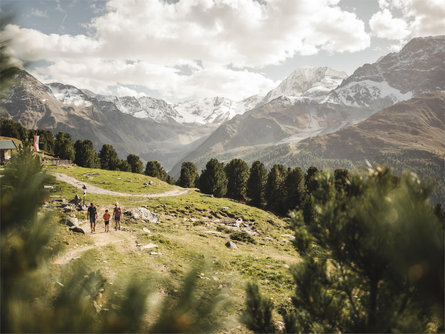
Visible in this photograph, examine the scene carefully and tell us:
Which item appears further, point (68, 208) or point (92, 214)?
point (68, 208)

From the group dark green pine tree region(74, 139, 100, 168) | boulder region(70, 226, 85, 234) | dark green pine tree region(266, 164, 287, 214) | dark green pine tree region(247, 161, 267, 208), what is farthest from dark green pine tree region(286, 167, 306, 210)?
dark green pine tree region(74, 139, 100, 168)

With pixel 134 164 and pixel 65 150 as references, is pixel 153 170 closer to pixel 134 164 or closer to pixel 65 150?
pixel 134 164

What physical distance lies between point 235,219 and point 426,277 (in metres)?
37.7

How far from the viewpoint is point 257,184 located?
66312 mm

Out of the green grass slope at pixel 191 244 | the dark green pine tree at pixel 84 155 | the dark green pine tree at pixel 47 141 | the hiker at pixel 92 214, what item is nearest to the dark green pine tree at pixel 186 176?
the green grass slope at pixel 191 244

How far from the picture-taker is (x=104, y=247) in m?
18.3

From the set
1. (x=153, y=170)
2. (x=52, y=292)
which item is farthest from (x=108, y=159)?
(x=52, y=292)

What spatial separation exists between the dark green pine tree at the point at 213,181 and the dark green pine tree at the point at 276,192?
12.0 meters

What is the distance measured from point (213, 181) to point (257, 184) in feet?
40.4

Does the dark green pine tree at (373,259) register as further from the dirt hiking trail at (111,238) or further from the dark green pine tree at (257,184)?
the dark green pine tree at (257,184)

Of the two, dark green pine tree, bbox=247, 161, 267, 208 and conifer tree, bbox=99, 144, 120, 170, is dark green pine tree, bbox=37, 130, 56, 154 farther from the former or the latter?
dark green pine tree, bbox=247, 161, 267, 208

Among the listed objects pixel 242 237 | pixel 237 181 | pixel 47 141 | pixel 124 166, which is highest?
pixel 47 141

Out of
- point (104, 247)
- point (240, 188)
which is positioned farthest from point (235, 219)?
point (240, 188)

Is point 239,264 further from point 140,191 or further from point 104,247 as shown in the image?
point 140,191
